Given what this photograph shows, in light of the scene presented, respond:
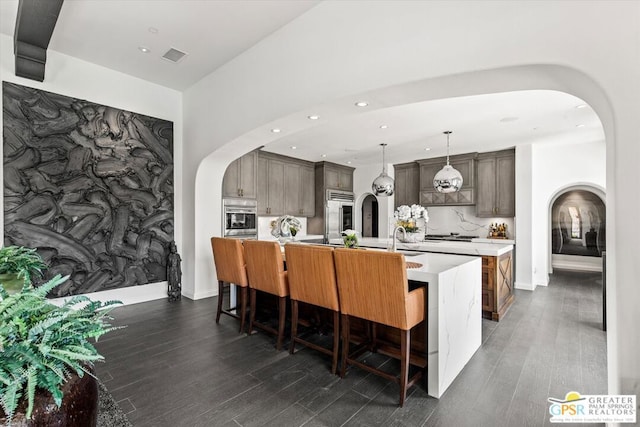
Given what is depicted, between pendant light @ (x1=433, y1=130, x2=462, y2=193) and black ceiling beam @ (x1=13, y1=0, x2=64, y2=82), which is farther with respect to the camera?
pendant light @ (x1=433, y1=130, x2=462, y2=193)

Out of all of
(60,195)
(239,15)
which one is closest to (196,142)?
(60,195)

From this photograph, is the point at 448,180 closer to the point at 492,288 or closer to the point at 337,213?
the point at 492,288

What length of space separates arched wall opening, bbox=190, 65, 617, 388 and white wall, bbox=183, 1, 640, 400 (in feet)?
0.04

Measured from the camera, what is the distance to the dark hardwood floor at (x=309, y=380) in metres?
1.98

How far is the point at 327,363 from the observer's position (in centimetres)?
267

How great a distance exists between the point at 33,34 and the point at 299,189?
483 cm

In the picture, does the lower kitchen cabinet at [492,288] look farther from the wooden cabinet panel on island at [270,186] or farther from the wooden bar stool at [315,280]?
the wooden cabinet panel on island at [270,186]

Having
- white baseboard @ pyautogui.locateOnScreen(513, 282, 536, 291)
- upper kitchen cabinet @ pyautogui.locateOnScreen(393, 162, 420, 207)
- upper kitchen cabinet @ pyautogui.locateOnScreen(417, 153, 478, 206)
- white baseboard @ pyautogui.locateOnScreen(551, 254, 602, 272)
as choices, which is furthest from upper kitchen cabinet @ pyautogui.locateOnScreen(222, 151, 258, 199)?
white baseboard @ pyautogui.locateOnScreen(551, 254, 602, 272)

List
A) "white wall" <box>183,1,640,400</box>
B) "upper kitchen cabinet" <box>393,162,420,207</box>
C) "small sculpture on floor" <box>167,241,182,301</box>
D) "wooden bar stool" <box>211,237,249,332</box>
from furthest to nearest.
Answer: "upper kitchen cabinet" <box>393,162,420,207</box> < "small sculpture on floor" <box>167,241,182,301</box> < "wooden bar stool" <box>211,237,249,332</box> < "white wall" <box>183,1,640,400</box>

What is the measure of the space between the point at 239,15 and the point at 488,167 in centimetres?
556

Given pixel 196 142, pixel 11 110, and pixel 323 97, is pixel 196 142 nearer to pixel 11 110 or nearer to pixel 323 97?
pixel 11 110

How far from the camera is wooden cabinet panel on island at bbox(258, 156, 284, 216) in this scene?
6.07m

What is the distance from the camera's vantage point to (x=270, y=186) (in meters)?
6.27

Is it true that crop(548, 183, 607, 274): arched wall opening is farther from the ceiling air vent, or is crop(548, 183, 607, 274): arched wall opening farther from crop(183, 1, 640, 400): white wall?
the ceiling air vent
